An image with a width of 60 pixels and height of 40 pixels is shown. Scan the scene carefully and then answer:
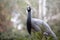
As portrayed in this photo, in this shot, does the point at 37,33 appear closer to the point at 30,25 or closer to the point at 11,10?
the point at 30,25

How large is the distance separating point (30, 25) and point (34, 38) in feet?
0.64

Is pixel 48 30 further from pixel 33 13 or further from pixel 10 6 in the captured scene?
pixel 10 6

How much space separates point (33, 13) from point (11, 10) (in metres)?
0.33

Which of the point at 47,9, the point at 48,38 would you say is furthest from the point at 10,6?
the point at 48,38

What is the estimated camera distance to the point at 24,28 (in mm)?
2064

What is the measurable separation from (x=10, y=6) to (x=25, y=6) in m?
0.23

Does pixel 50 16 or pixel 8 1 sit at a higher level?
pixel 8 1

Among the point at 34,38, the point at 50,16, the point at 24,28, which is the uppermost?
the point at 50,16

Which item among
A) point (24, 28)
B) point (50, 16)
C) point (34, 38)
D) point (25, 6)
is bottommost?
point (34, 38)

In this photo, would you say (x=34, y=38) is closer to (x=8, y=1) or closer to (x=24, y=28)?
(x=24, y=28)

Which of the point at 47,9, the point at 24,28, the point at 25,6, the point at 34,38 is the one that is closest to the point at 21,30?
the point at 24,28

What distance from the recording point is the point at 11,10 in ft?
6.93

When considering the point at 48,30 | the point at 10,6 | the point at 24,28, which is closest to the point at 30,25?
the point at 24,28

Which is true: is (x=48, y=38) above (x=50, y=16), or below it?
below
